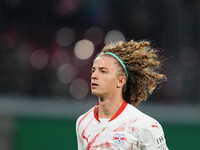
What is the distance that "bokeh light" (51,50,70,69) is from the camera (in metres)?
8.04

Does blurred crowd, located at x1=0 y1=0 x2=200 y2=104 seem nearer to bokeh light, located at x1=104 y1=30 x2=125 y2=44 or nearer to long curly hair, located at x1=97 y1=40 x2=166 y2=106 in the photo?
bokeh light, located at x1=104 y1=30 x2=125 y2=44

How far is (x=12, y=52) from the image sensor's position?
8.15 metres

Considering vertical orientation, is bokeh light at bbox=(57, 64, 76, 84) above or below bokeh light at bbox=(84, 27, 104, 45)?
below

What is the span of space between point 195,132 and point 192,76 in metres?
1.07

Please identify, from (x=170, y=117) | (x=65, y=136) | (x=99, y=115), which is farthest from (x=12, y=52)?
(x=99, y=115)

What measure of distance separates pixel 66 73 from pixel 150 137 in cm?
433

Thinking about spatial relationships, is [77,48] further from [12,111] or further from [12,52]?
[12,111]

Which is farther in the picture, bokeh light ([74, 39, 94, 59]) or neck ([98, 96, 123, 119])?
bokeh light ([74, 39, 94, 59])

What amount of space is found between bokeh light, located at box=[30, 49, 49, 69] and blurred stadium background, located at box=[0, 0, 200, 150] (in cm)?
2

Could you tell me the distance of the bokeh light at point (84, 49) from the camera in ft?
26.4

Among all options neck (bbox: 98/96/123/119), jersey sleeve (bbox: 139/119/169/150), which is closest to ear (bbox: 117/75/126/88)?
neck (bbox: 98/96/123/119)

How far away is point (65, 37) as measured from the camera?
8.38m

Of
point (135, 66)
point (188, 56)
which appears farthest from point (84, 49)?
point (135, 66)

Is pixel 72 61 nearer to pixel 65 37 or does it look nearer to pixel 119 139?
pixel 65 37
